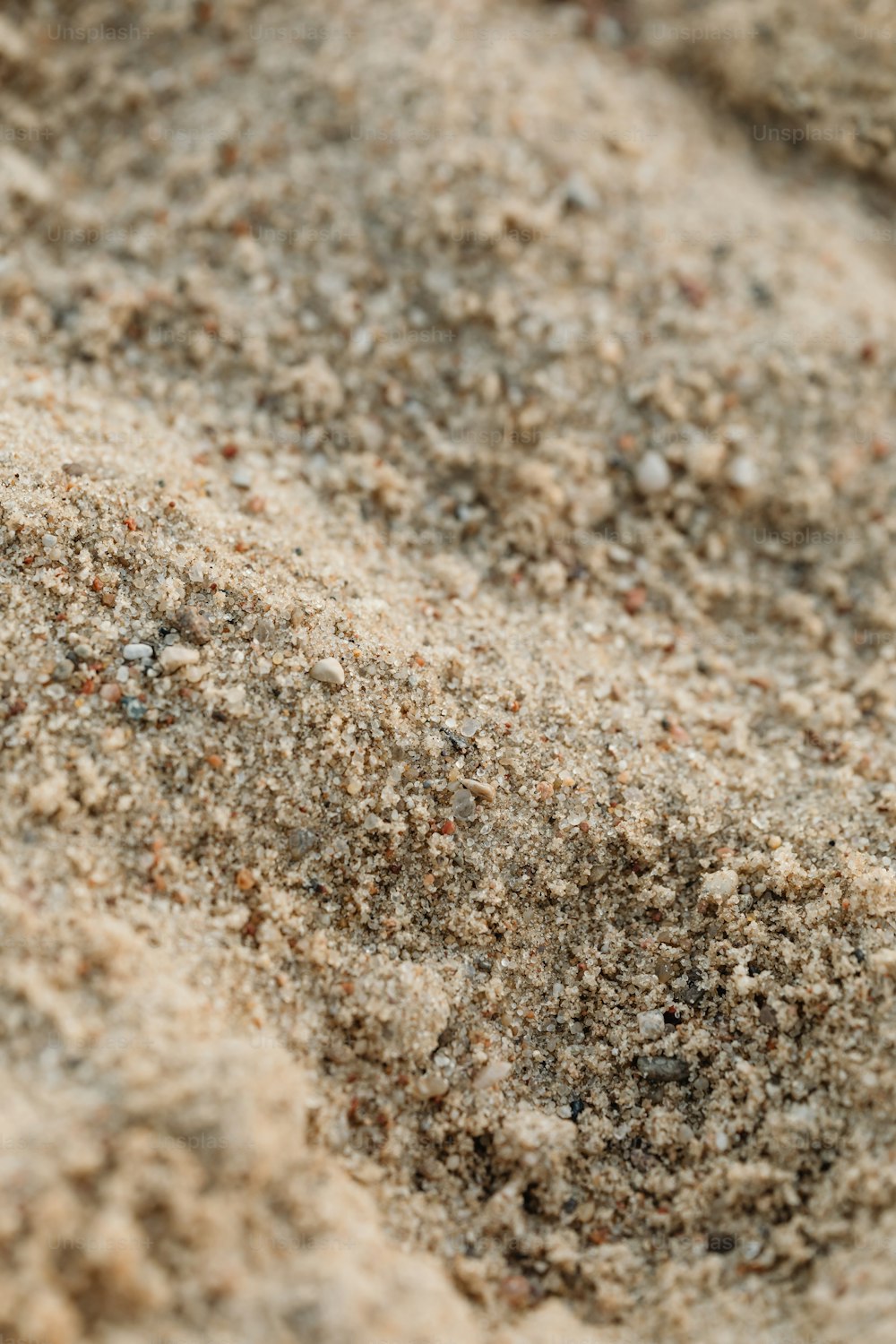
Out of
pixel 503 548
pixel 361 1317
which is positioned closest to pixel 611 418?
pixel 503 548

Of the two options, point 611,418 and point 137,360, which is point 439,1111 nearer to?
point 611,418

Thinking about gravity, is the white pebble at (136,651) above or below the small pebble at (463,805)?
above

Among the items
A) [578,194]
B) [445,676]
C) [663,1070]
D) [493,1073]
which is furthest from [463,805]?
[578,194]

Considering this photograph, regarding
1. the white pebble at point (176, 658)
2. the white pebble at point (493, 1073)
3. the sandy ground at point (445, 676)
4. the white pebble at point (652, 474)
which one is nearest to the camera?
the sandy ground at point (445, 676)

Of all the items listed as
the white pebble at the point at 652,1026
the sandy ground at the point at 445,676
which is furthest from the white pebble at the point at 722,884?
the white pebble at the point at 652,1026

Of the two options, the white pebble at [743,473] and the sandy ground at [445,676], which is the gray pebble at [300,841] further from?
the white pebble at [743,473]
